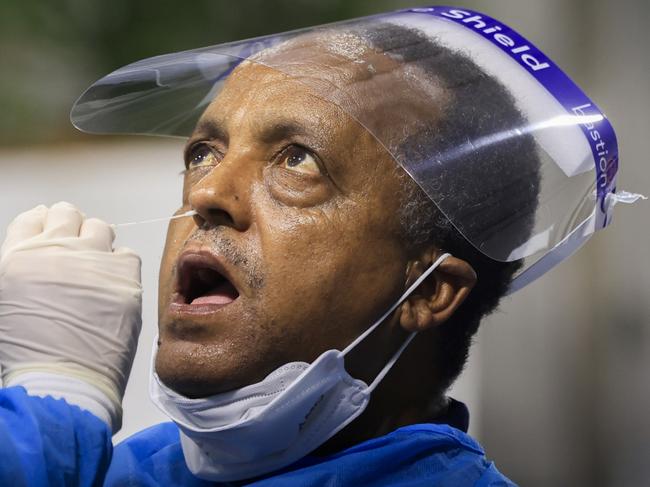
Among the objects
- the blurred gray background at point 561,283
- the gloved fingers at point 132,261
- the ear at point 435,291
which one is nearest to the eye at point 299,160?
the ear at point 435,291

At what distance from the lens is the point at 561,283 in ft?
12.9

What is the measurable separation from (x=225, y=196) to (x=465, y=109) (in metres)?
0.39

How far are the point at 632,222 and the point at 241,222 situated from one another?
8.22ft

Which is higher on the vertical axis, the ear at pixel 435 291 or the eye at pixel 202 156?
the eye at pixel 202 156

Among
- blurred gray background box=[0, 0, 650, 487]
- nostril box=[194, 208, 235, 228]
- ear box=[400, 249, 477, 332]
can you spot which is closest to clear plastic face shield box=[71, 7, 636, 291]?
ear box=[400, 249, 477, 332]

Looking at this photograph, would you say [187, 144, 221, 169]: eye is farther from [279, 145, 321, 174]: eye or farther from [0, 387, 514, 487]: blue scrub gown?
[0, 387, 514, 487]: blue scrub gown

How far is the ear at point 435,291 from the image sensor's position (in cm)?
174

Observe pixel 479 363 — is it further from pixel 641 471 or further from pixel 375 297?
pixel 375 297

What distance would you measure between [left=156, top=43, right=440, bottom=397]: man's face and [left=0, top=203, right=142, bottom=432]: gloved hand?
0.14 meters

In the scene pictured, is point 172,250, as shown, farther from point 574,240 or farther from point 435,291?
point 574,240

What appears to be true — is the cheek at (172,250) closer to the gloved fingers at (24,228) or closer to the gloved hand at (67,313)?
the gloved hand at (67,313)

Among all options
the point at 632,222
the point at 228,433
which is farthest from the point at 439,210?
the point at 632,222

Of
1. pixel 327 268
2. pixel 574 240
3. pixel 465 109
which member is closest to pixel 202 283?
pixel 327 268

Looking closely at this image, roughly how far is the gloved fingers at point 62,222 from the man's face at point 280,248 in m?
0.22
